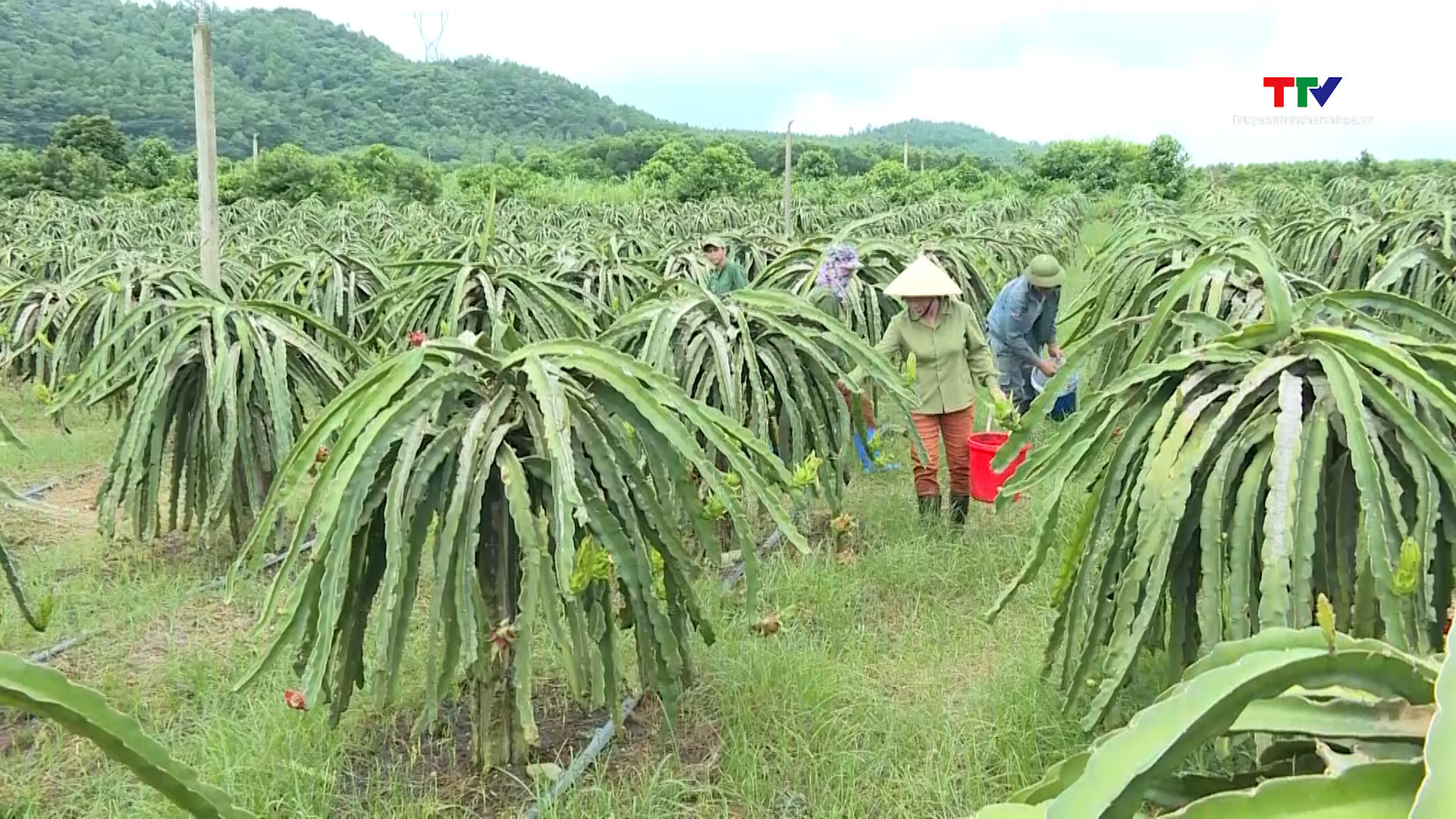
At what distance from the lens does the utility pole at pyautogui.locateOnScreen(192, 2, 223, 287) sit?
4992 mm

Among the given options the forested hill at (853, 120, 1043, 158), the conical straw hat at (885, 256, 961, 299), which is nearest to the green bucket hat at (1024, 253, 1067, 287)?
the conical straw hat at (885, 256, 961, 299)

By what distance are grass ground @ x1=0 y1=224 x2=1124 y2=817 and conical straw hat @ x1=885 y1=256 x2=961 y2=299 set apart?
125 centimetres

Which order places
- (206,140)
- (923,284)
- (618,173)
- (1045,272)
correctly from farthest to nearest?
(618,173), (1045,272), (923,284), (206,140)

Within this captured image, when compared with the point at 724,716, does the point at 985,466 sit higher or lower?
higher

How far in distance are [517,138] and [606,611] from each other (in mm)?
73446

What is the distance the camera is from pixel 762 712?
340cm

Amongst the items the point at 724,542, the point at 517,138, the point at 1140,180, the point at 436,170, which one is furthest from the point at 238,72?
the point at 724,542

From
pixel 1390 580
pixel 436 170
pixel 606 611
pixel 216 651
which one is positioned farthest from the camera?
pixel 436 170

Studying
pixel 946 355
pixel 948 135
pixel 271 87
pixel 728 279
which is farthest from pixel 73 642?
pixel 948 135

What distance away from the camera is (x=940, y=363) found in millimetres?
5230

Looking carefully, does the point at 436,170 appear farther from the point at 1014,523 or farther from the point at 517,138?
the point at 517,138

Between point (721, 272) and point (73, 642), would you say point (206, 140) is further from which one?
point (721, 272)

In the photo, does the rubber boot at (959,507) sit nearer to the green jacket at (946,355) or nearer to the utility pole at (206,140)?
the green jacket at (946,355)

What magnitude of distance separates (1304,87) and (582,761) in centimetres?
1555
